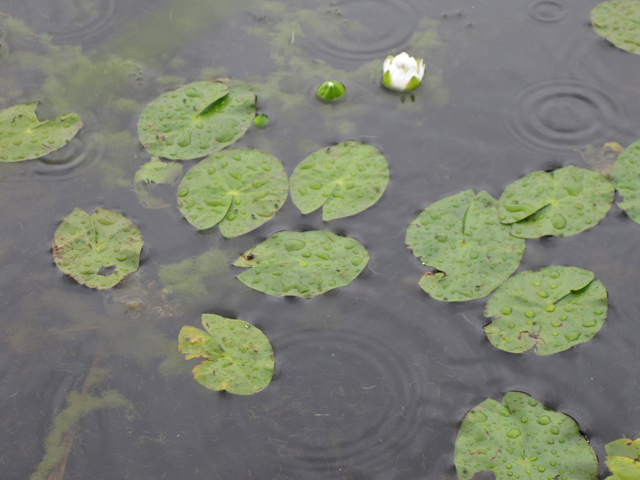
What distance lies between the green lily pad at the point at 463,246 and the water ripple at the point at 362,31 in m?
1.34

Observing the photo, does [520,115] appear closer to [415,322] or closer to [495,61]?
[495,61]

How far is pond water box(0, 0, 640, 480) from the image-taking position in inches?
86.7

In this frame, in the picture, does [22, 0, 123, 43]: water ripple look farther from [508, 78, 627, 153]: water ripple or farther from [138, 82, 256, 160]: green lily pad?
[508, 78, 627, 153]: water ripple

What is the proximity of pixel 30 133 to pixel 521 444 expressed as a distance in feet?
10.6

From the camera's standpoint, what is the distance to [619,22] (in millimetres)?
3439

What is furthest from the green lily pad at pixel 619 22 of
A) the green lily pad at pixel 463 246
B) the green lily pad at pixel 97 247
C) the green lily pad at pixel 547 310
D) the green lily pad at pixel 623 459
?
the green lily pad at pixel 97 247

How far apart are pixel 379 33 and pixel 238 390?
2619mm

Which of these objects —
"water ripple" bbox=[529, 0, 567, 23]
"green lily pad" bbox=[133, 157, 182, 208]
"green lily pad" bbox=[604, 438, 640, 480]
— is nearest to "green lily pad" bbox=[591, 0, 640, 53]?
"water ripple" bbox=[529, 0, 567, 23]

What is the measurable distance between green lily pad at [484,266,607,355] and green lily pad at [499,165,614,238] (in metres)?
0.26

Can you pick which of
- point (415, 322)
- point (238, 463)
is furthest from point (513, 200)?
point (238, 463)

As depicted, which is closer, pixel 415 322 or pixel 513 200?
pixel 415 322

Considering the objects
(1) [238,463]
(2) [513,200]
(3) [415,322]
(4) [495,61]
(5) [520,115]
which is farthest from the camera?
(4) [495,61]

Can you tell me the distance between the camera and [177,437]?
220 cm

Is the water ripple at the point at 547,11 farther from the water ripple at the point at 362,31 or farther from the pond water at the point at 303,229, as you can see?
the water ripple at the point at 362,31
